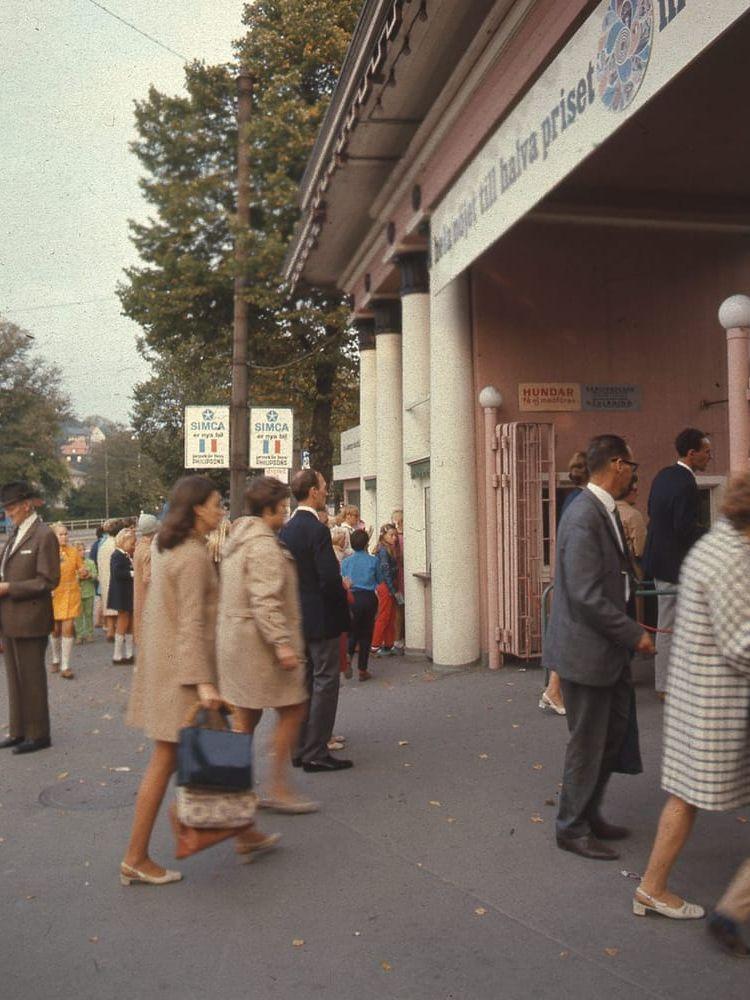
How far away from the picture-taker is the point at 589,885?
457 cm

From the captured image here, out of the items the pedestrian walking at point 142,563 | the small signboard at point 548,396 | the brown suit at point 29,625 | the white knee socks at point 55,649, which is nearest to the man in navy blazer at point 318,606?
the brown suit at point 29,625

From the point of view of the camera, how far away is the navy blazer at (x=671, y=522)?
7.53m

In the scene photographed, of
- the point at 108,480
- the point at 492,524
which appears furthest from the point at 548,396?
the point at 108,480

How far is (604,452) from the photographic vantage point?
4922 mm

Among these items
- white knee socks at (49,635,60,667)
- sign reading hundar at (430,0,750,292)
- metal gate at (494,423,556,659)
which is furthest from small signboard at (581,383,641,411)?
white knee socks at (49,635,60,667)

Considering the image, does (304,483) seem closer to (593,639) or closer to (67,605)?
(593,639)

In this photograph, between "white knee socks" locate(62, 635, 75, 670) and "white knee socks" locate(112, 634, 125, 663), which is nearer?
"white knee socks" locate(62, 635, 75, 670)

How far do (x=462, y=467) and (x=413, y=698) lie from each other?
2.55 meters

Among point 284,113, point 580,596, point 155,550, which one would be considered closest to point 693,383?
point 580,596

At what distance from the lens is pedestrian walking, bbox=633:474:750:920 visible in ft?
12.1

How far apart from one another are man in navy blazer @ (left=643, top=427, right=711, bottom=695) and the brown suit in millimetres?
4438

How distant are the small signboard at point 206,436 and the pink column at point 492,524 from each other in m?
7.11

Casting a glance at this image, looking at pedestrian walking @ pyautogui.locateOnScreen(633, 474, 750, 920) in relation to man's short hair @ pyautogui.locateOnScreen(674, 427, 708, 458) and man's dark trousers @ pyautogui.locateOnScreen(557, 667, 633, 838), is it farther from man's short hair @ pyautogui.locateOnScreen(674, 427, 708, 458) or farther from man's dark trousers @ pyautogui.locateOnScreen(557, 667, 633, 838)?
Result: man's short hair @ pyautogui.locateOnScreen(674, 427, 708, 458)

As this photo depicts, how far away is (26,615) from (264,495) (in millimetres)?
3067
